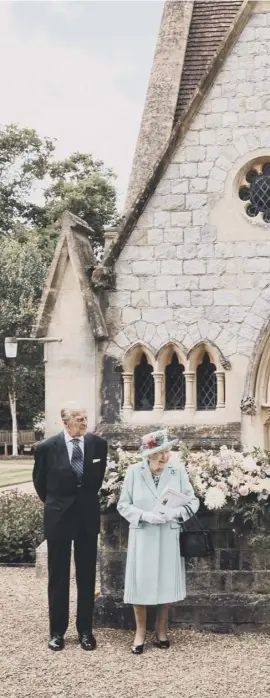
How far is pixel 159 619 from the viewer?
22.3ft

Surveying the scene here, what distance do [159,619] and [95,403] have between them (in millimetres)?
4489

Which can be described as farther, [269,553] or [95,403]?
[95,403]

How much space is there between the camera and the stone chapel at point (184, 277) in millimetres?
10844

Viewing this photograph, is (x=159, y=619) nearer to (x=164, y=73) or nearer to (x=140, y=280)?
(x=140, y=280)

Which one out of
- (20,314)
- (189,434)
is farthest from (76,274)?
(20,314)

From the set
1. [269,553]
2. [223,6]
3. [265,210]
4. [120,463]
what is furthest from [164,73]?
[269,553]

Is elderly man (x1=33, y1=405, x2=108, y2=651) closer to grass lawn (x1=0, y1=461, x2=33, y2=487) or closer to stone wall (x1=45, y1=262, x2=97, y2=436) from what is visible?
stone wall (x1=45, y1=262, x2=97, y2=436)

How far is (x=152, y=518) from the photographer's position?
6.68 meters

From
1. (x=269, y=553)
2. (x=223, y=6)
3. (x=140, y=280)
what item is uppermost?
(x=223, y=6)

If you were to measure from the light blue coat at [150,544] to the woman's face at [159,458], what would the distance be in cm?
6

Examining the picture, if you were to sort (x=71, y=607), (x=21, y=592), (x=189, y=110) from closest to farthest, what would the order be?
(x=71, y=607) → (x=21, y=592) → (x=189, y=110)

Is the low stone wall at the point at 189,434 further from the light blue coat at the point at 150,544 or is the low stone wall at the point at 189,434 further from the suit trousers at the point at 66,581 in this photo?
the suit trousers at the point at 66,581

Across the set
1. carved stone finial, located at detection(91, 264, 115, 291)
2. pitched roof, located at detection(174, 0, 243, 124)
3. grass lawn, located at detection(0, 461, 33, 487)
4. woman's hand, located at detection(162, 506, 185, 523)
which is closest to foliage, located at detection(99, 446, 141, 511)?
woman's hand, located at detection(162, 506, 185, 523)

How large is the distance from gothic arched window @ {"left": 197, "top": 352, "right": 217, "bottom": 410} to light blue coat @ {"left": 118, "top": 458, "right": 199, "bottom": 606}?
413 centimetres
